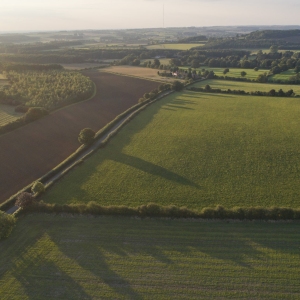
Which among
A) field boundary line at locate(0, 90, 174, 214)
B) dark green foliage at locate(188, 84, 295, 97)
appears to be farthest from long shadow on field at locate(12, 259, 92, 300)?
dark green foliage at locate(188, 84, 295, 97)

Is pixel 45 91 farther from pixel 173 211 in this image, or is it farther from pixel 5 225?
pixel 173 211

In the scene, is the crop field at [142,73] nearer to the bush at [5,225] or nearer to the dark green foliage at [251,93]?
the dark green foliage at [251,93]

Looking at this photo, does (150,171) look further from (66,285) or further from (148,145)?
(66,285)

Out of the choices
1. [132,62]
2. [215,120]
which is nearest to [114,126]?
[215,120]

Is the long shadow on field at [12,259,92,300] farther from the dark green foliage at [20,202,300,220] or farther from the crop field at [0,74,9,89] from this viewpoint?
the crop field at [0,74,9,89]

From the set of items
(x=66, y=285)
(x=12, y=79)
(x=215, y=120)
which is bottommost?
(x=66, y=285)

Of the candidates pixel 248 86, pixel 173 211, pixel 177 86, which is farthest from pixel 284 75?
pixel 173 211
